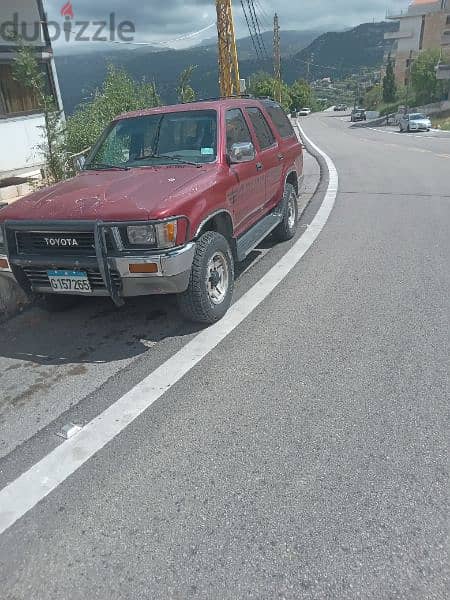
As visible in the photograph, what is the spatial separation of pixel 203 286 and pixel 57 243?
125 centimetres

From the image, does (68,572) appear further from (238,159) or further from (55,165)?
(55,165)

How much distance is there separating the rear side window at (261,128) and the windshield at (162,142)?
933mm

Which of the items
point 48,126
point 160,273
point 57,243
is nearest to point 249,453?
point 160,273

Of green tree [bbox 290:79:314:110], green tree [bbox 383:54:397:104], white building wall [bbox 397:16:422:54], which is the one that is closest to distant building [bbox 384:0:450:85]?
white building wall [bbox 397:16:422:54]

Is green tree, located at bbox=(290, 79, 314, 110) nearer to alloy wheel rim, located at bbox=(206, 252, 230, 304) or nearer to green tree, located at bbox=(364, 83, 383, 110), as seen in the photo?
A: green tree, located at bbox=(364, 83, 383, 110)

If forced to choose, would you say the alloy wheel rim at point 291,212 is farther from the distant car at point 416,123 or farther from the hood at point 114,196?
the distant car at point 416,123

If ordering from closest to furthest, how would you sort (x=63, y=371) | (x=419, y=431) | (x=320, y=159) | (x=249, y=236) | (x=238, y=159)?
1. (x=419, y=431)
2. (x=63, y=371)
3. (x=238, y=159)
4. (x=249, y=236)
5. (x=320, y=159)

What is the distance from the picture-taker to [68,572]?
6.77 feet

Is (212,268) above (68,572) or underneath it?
above

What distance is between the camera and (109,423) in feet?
9.78

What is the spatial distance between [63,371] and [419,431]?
8.63 ft

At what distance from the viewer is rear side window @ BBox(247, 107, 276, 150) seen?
5594 mm

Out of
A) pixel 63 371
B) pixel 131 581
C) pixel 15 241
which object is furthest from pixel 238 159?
pixel 131 581

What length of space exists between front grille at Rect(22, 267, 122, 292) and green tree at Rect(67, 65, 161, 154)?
7.58 metres
